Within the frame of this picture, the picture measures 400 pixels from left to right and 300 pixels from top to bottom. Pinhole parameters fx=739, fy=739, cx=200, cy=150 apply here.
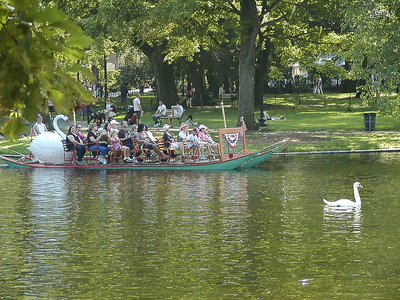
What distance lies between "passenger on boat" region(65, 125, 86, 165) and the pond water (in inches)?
121

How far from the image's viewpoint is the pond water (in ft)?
30.8

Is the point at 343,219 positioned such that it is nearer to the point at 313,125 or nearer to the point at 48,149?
the point at 48,149

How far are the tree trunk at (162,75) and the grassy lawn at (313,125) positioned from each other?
54.7 inches

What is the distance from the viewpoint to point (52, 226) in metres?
13.6

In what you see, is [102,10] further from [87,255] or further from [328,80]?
[328,80]

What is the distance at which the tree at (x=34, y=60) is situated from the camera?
409 cm

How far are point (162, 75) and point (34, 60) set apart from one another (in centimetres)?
4510

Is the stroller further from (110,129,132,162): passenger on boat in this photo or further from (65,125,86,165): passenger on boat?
(110,129,132,162): passenger on boat

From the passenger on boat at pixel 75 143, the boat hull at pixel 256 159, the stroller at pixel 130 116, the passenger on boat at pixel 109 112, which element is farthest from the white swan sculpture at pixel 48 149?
the passenger on boat at pixel 109 112

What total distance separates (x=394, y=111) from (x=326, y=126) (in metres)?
9.13

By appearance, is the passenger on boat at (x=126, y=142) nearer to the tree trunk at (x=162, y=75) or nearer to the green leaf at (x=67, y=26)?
the green leaf at (x=67, y=26)

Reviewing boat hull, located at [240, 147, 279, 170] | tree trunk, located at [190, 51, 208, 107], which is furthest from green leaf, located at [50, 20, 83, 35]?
tree trunk, located at [190, 51, 208, 107]

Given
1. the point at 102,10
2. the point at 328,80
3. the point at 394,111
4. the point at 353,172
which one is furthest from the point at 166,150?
the point at 328,80

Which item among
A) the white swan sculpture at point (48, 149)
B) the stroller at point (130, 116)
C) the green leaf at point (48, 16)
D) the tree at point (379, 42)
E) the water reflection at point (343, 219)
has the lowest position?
the water reflection at point (343, 219)
